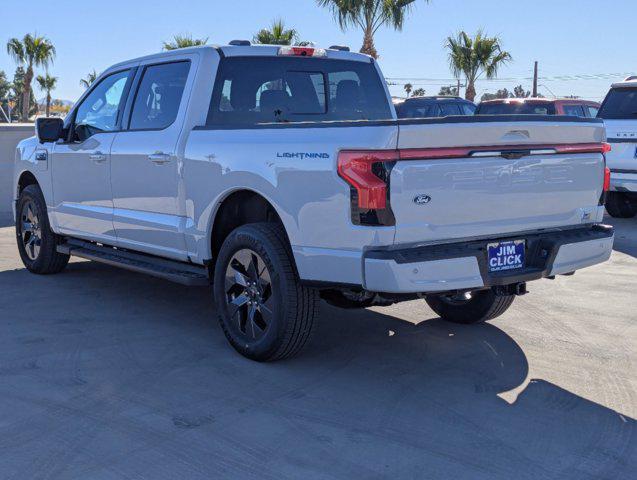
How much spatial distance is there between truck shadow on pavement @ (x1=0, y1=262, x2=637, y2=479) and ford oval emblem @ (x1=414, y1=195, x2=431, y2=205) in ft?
3.54

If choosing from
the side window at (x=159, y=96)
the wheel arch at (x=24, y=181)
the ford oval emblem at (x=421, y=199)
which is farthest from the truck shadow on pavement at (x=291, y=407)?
the wheel arch at (x=24, y=181)

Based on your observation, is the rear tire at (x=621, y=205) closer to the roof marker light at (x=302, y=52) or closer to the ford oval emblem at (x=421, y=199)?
the roof marker light at (x=302, y=52)

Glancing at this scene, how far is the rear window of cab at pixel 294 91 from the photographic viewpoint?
6.05 meters

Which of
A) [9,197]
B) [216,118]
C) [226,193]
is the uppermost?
[216,118]

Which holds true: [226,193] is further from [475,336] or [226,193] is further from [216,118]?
[475,336]

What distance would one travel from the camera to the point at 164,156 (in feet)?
19.6

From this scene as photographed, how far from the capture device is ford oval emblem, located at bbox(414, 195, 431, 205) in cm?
449

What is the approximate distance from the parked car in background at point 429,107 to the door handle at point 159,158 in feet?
45.9

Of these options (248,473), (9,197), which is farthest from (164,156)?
(9,197)

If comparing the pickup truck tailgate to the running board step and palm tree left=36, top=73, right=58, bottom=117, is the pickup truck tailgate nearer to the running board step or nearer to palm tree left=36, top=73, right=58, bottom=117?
the running board step

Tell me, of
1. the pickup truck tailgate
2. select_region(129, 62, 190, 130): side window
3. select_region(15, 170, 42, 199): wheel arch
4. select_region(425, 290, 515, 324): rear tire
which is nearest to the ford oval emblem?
the pickup truck tailgate

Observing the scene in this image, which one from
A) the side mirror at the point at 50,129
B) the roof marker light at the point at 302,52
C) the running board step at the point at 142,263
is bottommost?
the running board step at the point at 142,263

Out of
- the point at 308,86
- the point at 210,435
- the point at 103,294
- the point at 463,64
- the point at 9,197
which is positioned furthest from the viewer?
the point at 463,64

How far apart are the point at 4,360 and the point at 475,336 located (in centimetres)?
311
